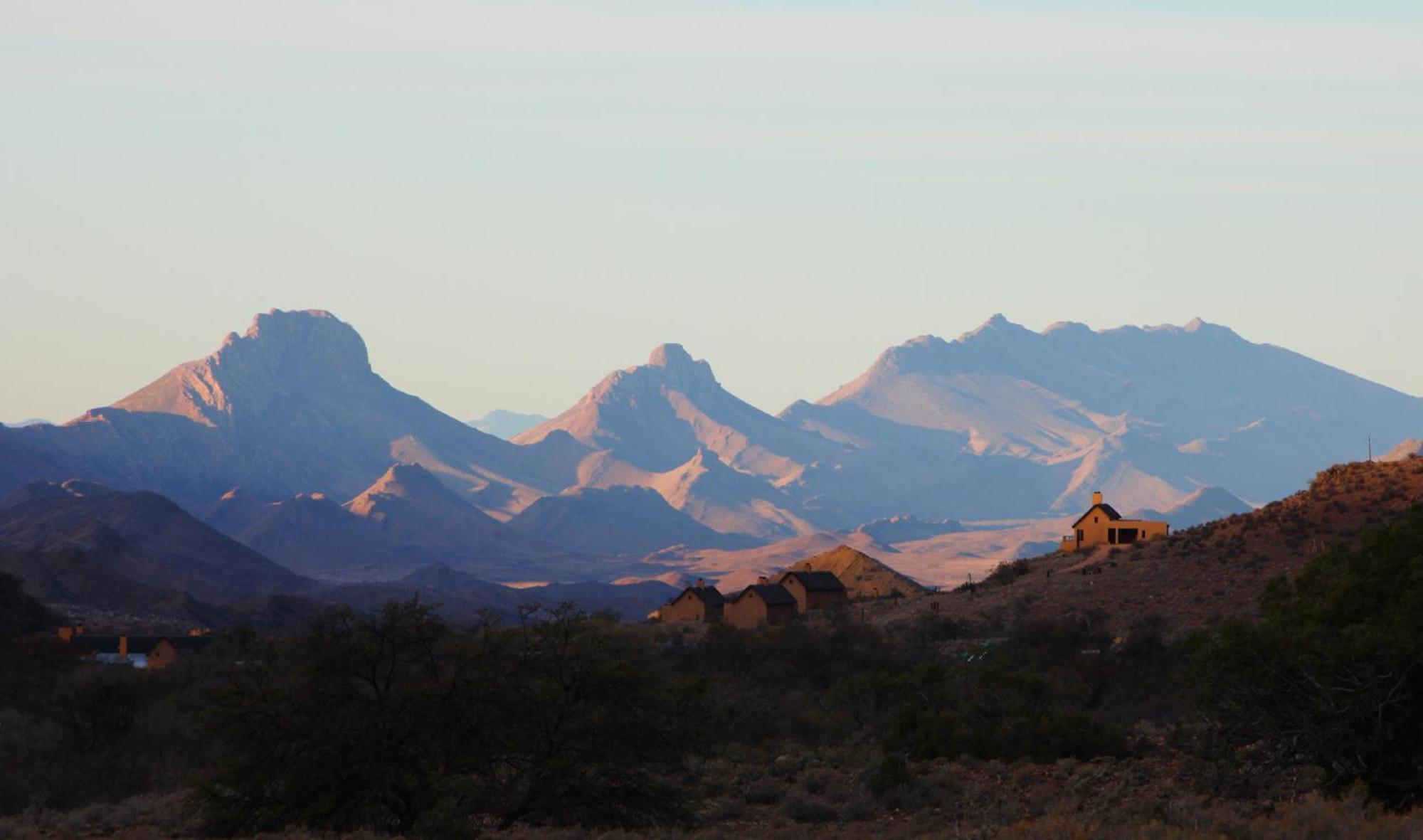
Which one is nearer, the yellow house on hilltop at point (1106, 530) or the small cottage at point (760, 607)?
the small cottage at point (760, 607)

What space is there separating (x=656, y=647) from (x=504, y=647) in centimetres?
4293

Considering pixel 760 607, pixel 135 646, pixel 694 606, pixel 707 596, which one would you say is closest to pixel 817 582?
pixel 707 596

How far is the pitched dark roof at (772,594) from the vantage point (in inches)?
3664

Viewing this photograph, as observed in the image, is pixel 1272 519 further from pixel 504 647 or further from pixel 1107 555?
pixel 504 647

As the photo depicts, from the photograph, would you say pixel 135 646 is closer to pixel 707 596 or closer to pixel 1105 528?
pixel 707 596

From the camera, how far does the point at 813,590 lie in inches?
3858

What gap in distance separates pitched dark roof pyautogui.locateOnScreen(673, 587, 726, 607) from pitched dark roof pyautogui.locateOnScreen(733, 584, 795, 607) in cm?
380

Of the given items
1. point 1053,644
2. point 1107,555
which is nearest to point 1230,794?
point 1053,644

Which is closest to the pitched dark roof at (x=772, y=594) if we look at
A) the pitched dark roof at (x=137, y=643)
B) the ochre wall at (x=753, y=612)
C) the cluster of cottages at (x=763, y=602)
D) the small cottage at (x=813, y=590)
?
the cluster of cottages at (x=763, y=602)

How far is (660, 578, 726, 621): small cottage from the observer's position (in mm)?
99812

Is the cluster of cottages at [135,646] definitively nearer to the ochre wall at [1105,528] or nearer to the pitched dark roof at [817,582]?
the pitched dark roof at [817,582]

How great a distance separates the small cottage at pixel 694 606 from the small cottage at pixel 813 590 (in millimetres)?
3690

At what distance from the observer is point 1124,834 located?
24.8 m

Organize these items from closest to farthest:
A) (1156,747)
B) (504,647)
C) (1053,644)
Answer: (504,647) → (1156,747) → (1053,644)
